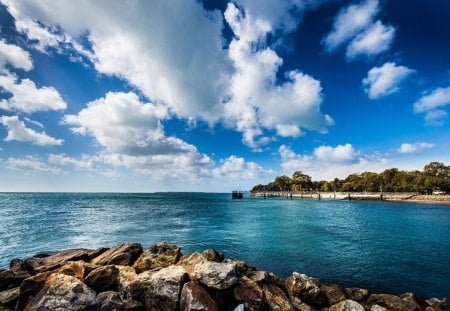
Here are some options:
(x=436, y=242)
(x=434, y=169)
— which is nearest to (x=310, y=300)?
(x=436, y=242)

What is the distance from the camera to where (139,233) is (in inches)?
1251

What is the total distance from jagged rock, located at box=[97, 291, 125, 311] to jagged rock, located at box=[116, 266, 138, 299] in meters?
0.78

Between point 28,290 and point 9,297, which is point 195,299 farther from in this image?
point 9,297

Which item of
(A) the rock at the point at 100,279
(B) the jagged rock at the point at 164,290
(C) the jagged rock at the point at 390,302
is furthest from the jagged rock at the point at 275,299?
(A) the rock at the point at 100,279

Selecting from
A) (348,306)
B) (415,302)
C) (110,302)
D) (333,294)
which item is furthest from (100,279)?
(415,302)

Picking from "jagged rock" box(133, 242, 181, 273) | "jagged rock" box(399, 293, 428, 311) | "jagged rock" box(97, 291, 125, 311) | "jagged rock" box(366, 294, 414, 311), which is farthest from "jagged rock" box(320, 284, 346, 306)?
"jagged rock" box(97, 291, 125, 311)

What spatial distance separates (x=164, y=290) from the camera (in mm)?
8375

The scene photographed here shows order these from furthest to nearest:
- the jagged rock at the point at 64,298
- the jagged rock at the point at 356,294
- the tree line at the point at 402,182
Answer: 1. the tree line at the point at 402,182
2. the jagged rock at the point at 356,294
3. the jagged rock at the point at 64,298

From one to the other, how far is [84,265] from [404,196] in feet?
426

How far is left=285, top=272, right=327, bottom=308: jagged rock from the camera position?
10.8 m

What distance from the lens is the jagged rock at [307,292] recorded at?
1079cm

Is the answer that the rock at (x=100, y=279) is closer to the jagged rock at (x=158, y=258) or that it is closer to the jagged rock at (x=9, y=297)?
the jagged rock at (x=158, y=258)

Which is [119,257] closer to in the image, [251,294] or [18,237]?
[251,294]

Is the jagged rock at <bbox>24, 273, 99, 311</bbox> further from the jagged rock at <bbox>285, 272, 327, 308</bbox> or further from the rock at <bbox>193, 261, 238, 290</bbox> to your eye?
the jagged rock at <bbox>285, 272, 327, 308</bbox>
